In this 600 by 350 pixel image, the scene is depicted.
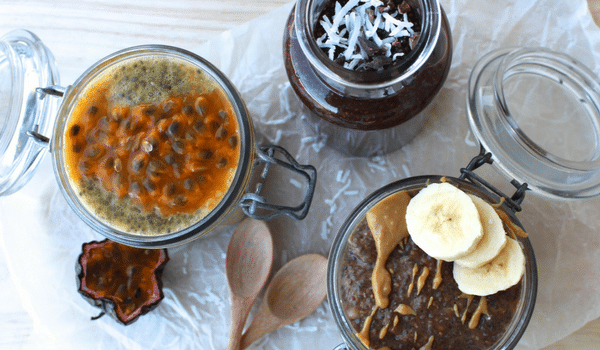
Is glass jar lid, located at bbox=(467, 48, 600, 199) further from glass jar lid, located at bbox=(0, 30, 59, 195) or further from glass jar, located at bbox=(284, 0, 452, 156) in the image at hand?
glass jar lid, located at bbox=(0, 30, 59, 195)

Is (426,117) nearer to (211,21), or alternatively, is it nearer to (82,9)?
(211,21)

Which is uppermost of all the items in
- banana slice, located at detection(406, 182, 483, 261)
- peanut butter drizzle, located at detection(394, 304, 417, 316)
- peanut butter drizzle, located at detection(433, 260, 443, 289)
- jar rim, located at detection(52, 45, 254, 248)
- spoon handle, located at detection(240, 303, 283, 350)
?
jar rim, located at detection(52, 45, 254, 248)

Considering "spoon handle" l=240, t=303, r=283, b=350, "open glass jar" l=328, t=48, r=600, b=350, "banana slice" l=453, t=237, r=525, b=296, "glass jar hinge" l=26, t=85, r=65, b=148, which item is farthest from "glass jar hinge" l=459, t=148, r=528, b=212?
"glass jar hinge" l=26, t=85, r=65, b=148

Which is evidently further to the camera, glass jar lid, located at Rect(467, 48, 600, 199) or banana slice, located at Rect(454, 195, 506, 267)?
glass jar lid, located at Rect(467, 48, 600, 199)

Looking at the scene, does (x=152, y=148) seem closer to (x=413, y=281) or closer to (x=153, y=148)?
(x=153, y=148)

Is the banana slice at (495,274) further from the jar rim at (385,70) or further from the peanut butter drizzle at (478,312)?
the jar rim at (385,70)

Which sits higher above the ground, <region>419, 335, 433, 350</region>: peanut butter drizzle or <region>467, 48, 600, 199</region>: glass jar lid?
<region>467, 48, 600, 199</region>: glass jar lid

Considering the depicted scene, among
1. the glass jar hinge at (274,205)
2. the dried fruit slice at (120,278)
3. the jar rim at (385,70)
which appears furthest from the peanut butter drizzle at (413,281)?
the dried fruit slice at (120,278)
